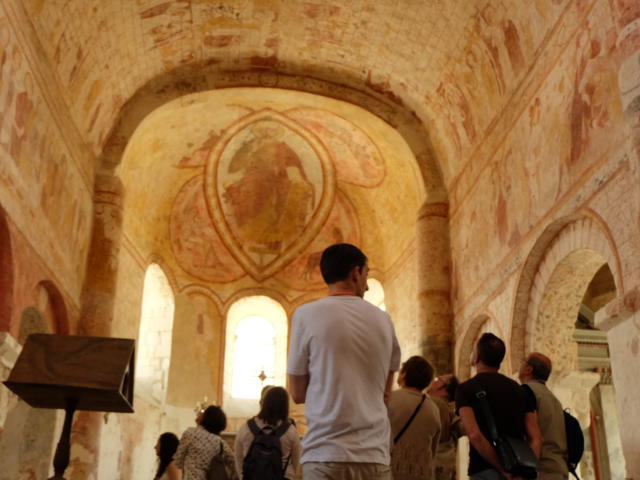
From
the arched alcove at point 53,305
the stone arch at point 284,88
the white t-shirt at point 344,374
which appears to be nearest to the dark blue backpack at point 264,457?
the white t-shirt at point 344,374

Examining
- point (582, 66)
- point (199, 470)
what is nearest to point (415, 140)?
point (582, 66)

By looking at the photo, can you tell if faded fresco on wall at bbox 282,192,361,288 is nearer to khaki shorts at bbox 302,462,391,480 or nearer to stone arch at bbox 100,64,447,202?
stone arch at bbox 100,64,447,202

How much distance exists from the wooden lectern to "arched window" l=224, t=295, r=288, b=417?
1274cm

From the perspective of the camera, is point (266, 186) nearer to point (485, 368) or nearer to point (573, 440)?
point (573, 440)

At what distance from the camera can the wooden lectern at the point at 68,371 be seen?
4.06 m

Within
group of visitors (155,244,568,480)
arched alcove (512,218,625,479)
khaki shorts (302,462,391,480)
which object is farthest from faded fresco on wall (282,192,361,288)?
khaki shorts (302,462,391,480)

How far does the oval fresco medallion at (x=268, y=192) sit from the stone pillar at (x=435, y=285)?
4187mm

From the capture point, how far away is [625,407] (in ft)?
22.2

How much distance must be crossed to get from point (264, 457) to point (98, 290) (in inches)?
314

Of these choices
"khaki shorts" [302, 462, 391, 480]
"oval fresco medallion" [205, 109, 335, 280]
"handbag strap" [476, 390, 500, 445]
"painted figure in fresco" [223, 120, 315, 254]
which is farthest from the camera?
"painted figure in fresco" [223, 120, 315, 254]

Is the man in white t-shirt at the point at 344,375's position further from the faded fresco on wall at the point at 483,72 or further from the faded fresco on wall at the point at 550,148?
the faded fresco on wall at the point at 483,72

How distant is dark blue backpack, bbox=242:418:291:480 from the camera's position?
4.62 meters

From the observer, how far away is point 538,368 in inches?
191

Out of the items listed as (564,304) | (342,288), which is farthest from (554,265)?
(342,288)
